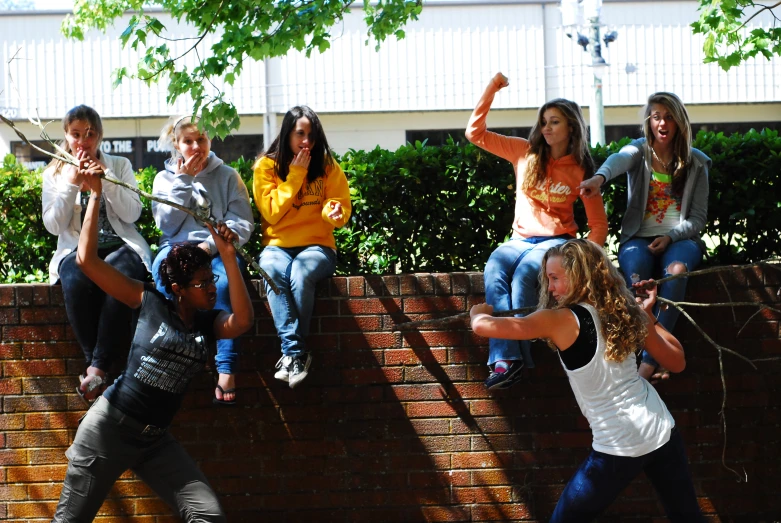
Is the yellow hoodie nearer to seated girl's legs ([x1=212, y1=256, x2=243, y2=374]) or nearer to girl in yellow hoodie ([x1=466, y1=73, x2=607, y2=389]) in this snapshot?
seated girl's legs ([x1=212, y1=256, x2=243, y2=374])

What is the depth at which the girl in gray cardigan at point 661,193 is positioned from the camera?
19.8 feet

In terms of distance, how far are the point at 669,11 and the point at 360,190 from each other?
1621 cm

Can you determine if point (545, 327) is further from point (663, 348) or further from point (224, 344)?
point (224, 344)

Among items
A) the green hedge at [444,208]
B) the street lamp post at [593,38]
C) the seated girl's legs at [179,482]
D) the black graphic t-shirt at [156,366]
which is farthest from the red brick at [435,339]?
the street lamp post at [593,38]

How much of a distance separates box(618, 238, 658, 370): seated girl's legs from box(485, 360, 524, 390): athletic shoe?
2.65 feet

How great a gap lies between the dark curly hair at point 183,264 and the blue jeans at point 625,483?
6.92 feet

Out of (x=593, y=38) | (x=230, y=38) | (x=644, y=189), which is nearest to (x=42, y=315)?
(x=230, y=38)

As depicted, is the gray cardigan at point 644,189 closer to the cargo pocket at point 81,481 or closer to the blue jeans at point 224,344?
the blue jeans at point 224,344

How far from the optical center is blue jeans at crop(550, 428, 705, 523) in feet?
14.8

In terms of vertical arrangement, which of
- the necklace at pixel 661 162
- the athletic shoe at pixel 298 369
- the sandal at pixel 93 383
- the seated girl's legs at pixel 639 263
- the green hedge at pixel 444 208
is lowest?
the sandal at pixel 93 383

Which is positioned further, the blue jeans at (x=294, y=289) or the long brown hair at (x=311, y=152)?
the long brown hair at (x=311, y=152)

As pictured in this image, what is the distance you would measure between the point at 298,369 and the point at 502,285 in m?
1.32

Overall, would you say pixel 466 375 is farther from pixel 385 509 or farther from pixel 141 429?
pixel 141 429

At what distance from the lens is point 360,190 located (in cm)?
652
